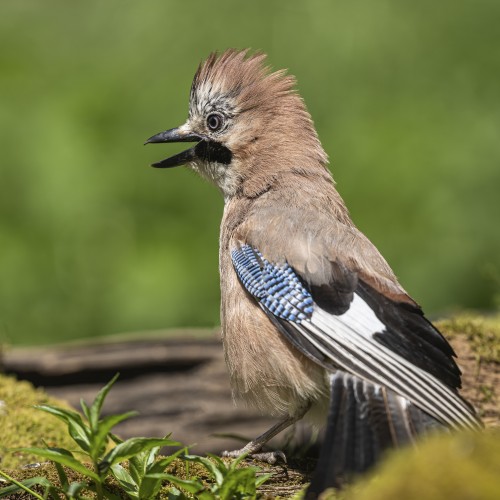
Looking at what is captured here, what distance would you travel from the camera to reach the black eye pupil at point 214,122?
17.7ft

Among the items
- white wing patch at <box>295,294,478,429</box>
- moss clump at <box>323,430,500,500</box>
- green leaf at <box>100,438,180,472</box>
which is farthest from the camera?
white wing patch at <box>295,294,478,429</box>

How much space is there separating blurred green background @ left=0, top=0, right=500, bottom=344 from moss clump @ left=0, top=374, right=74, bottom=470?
94.4 inches

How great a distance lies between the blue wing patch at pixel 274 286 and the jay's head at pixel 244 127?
0.71 m

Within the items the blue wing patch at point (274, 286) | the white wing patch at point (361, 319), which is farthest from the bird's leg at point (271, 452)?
the white wing patch at point (361, 319)

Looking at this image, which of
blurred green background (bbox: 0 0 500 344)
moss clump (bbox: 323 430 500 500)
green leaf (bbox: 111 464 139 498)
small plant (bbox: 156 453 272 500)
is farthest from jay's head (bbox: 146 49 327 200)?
moss clump (bbox: 323 430 500 500)

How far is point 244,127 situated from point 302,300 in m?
1.42

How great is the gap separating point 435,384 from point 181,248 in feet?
16.1

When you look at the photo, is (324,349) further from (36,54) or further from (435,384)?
(36,54)

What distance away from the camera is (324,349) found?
13.2 feet

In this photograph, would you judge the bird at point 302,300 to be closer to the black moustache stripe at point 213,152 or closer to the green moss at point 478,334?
the black moustache stripe at point 213,152

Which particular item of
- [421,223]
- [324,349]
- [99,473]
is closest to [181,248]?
[421,223]

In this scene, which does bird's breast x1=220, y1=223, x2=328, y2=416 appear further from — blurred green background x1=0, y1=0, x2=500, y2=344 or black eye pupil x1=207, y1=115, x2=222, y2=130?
blurred green background x1=0, y1=0, x2=500, y2=344

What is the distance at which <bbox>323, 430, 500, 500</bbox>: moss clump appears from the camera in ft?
7.57

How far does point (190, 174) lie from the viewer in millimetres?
9148
